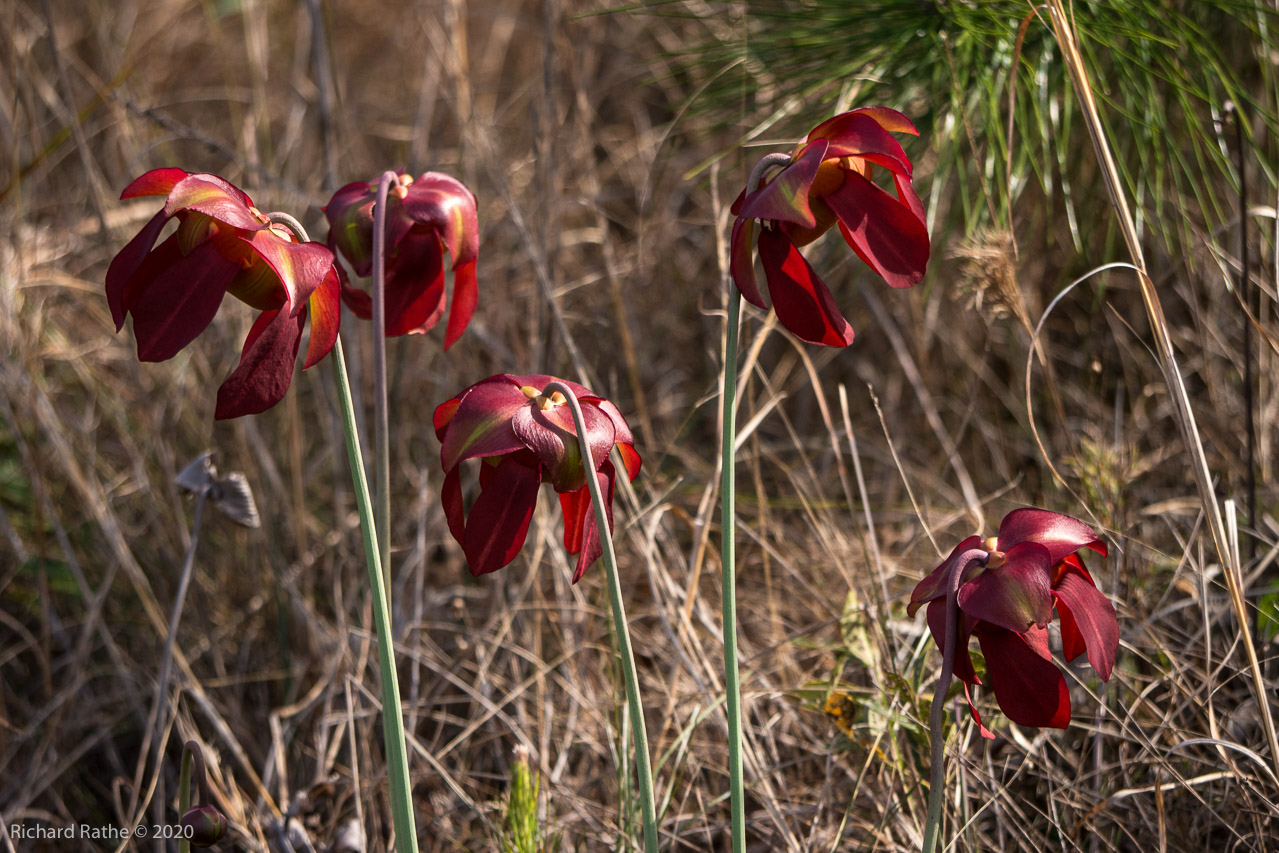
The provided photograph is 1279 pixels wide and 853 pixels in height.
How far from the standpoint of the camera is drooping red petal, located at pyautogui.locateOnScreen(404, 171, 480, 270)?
0.66 m

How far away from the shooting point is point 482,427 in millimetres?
585

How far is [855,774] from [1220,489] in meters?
0.84

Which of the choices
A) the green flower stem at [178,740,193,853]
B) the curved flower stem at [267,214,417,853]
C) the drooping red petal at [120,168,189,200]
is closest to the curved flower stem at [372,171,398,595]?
the curved flower stem at [267,214,417,853]

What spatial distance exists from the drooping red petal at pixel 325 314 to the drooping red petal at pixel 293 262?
22 mm

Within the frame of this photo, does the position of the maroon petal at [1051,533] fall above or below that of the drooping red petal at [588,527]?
above

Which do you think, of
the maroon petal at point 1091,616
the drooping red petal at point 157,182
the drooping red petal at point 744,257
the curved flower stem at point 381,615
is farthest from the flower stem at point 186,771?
the maroon petal at point 1091,616

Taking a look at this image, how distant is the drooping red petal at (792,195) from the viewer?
1.80ft

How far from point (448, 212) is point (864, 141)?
280mm

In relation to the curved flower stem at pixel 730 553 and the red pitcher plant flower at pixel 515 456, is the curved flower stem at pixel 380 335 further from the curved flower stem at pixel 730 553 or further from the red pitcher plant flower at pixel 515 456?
the curved flower stem at pixel 730 553

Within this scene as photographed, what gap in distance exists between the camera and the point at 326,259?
1.90 ft

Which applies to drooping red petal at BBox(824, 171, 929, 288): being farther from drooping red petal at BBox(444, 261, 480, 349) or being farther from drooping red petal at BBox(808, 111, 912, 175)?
drooping red petal at BBox(444, 261, 480, 349)

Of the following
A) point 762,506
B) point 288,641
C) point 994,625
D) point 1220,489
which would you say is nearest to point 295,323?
point 994,625

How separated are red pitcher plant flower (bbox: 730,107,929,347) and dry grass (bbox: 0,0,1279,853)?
377 millimetres

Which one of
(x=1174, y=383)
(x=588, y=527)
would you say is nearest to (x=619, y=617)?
(x=588, y=527)
